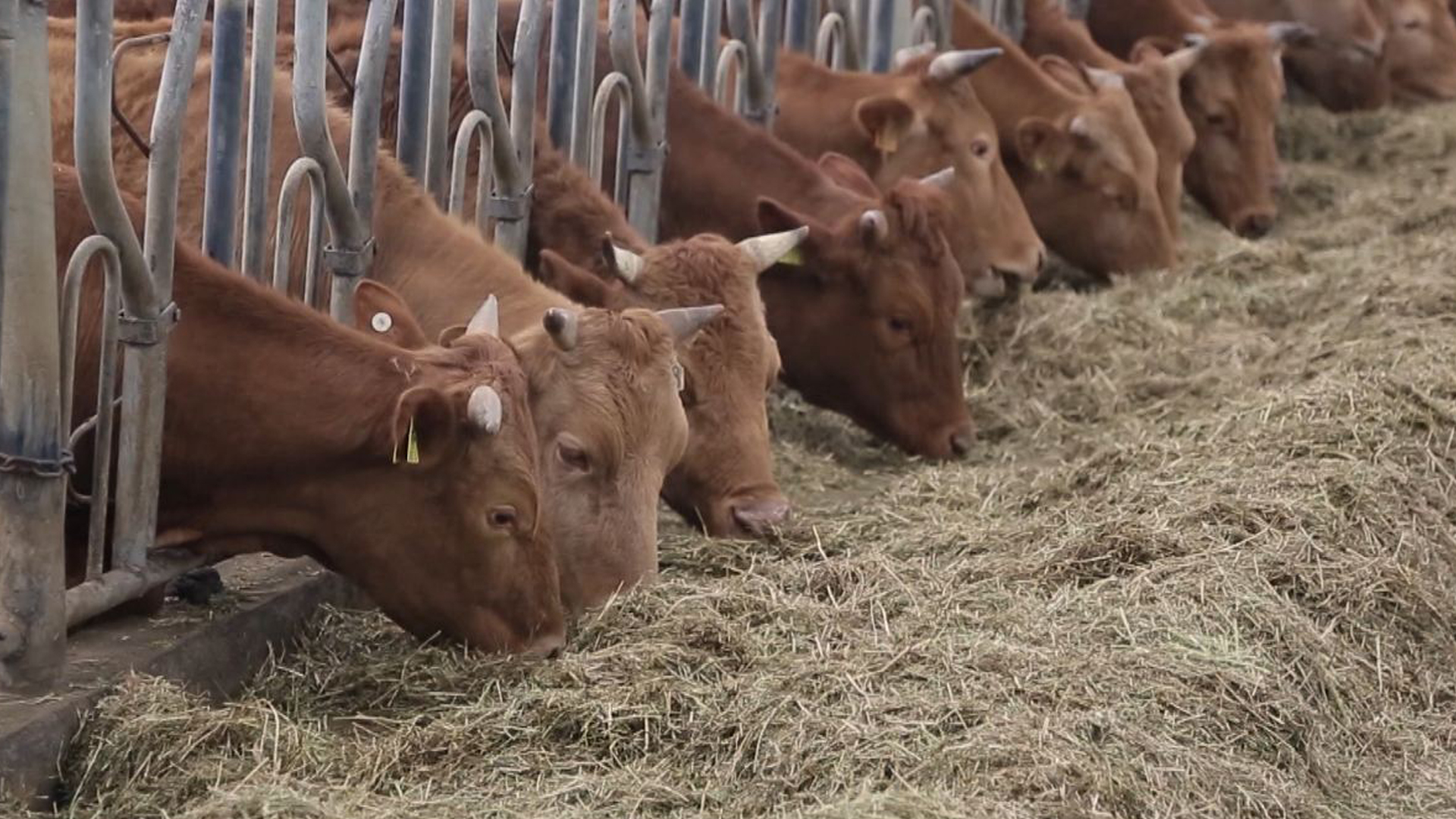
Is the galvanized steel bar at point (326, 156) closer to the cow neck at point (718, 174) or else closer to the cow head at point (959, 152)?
the cow neck at point (718, 174)

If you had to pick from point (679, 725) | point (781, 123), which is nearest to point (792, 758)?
point (679, 725)

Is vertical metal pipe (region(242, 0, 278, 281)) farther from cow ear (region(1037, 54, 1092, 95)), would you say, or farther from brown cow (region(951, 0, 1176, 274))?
cow ear (region(1037, 54, 1092, 95))

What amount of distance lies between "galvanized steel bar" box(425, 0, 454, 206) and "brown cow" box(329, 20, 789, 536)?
0.28 metres

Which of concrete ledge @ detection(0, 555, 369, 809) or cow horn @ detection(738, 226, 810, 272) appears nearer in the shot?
concrete ledge @ detection(0, 555, 369, 809)

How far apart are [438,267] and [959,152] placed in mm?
Result: 4076

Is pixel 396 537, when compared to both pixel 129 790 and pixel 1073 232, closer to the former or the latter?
pixel 129 790

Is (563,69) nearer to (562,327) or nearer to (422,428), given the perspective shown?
(562,327)

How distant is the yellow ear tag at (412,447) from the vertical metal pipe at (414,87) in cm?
200

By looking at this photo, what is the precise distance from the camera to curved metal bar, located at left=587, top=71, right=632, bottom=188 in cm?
763

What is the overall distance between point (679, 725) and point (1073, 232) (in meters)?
6.92

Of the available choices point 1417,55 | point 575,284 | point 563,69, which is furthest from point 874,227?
point 1417,55

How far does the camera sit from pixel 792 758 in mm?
4383

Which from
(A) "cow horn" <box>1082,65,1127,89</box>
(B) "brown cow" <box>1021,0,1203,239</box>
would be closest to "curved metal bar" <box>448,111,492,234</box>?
(A) "cow horn" <box>1082,65,1127,89</box>

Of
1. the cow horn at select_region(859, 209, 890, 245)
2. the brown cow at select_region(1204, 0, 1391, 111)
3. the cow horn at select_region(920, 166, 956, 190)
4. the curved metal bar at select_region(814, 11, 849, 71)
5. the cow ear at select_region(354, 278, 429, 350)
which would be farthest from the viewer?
the brown cow at select_region(1204, 0, 1391, 111)
